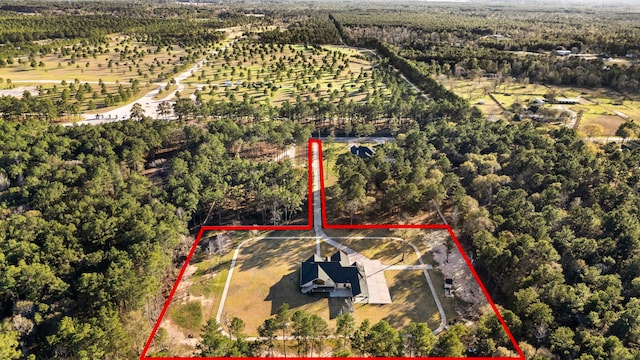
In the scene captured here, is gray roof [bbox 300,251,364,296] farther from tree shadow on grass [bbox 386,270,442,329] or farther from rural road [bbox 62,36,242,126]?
rural road [bbox 62,36,242,126]

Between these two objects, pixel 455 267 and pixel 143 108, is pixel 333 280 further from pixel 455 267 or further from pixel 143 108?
pixel 143 108

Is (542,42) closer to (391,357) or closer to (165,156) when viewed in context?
(165,156)

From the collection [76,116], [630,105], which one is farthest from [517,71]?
[76,116]

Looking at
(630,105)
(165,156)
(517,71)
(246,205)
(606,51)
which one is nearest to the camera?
(246,205)

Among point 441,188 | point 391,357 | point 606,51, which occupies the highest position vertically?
point 606,51

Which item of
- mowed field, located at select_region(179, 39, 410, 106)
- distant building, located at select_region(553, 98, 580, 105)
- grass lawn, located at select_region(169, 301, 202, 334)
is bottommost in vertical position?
grass lawn, located at select_region(169, 301, 202, 334)

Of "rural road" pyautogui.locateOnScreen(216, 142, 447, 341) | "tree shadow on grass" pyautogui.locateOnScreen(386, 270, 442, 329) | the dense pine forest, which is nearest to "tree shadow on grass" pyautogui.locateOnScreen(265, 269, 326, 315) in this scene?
the dense pine forest
